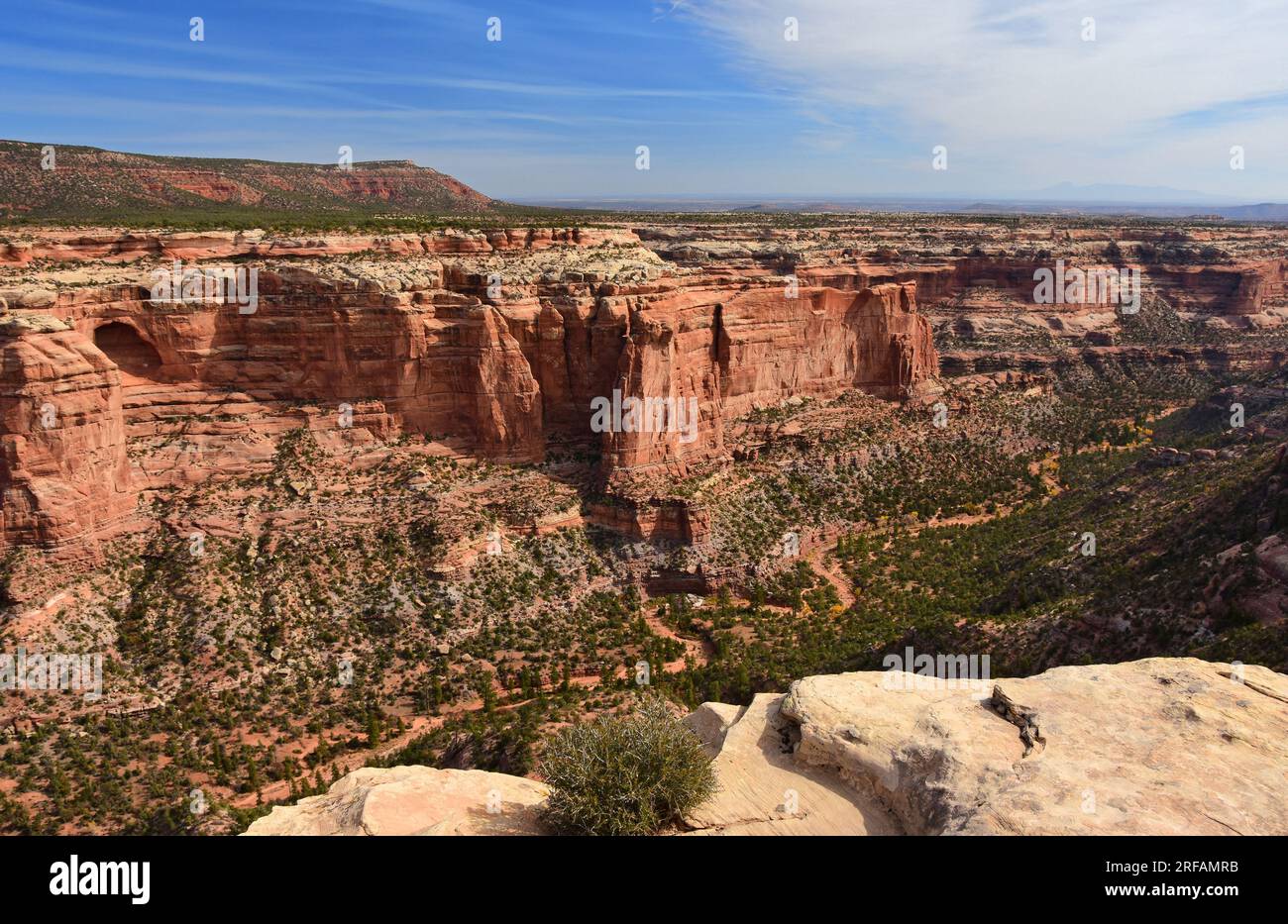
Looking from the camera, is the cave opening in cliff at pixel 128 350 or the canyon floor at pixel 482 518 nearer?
the canyon floor at pixel 482 518

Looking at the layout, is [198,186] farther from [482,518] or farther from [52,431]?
[482,518]

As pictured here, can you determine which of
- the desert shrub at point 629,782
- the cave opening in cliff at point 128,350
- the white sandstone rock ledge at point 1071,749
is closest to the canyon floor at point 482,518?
the cave opening in cliff at point 128,350

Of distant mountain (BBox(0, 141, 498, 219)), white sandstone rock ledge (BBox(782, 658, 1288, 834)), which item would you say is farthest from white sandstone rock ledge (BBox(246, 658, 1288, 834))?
distant mountain (BBox(0, 141, 498, 219))

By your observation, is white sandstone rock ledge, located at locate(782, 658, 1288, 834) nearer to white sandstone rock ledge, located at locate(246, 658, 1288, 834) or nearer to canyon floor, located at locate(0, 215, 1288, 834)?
white sandstone rock ledge, located at locate(246, 658, 1288, 834)

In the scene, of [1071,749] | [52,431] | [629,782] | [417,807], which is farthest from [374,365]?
[1071,749]

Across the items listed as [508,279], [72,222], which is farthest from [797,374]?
[72,222]

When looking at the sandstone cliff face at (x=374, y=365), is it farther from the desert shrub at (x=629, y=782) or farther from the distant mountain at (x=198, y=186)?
the distant mountain at (x=198, y=186)
